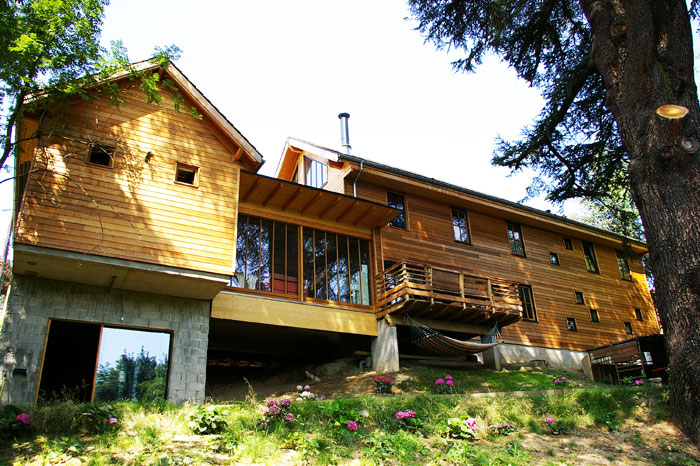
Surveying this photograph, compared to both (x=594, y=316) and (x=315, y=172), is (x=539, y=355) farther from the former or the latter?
(x=315, y=172)

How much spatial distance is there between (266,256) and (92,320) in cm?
491

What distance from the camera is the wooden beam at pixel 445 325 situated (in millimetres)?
15695

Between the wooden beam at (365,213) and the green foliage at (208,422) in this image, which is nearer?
the green foliage at (208,422)

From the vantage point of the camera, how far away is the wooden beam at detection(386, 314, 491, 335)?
51.5 ft

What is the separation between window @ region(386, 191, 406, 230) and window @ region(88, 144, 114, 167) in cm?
927

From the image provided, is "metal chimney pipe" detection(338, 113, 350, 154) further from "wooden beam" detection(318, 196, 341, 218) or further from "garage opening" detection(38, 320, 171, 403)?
"garage opening" detection(38, 320, 171, 403)

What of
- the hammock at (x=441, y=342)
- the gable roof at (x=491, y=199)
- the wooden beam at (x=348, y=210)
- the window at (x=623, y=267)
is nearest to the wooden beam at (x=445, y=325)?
the hammock at (x=441, y=342)

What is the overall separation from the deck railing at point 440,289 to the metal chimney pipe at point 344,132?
6110 mm

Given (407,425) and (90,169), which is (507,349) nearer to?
(407,425)

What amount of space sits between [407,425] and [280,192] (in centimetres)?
800

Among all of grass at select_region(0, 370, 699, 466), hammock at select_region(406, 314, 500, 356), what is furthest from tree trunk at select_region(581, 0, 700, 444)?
hammock at select_region(406, 314, 500, 356)

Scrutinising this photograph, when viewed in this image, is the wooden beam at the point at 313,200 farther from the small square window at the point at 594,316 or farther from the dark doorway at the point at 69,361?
the small square window at the point at 594,316

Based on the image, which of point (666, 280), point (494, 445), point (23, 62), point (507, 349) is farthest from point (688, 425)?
point (23, 62)

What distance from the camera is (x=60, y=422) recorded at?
8.33 m
